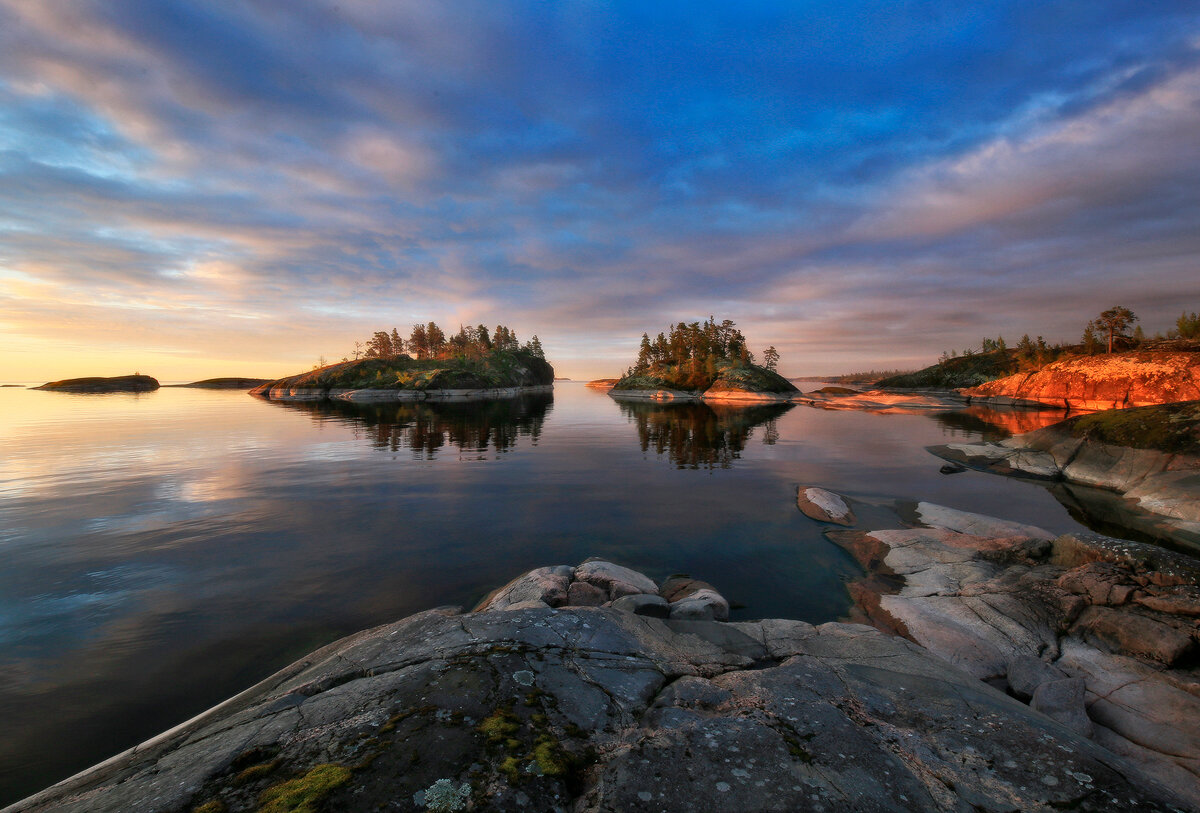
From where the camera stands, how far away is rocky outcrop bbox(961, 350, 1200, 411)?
1694 inches

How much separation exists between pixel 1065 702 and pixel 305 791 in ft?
30.5

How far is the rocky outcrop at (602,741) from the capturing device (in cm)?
341

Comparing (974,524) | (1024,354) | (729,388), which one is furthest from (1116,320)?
(974,524)

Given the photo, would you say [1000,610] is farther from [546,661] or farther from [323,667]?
[323,667]

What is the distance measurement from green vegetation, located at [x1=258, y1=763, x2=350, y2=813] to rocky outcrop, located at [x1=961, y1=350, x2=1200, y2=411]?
188 feet

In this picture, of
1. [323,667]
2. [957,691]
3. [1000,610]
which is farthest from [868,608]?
[323,667]

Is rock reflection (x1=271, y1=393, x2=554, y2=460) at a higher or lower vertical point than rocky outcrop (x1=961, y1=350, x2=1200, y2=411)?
lower

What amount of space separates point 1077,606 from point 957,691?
6.22 metres

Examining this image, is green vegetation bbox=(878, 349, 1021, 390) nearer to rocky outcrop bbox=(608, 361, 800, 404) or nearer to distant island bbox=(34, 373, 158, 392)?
rocky outcrop bbox=(608, 361, 800, 404)

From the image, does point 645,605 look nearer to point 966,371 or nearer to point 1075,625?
point 1075,625

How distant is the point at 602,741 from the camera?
418 cm

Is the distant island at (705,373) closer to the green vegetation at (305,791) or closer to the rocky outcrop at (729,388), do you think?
the rocky outcrop at (729,388)

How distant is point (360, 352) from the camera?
505 ft

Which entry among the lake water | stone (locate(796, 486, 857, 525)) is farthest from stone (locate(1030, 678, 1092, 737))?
stone (locate(796, 486, 857, 525))
